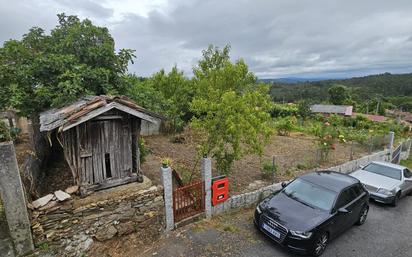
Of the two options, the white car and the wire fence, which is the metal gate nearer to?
the wire fence

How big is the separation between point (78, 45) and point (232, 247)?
25.9 feet

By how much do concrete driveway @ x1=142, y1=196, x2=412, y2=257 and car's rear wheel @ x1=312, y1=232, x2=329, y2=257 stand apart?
29 centimetres

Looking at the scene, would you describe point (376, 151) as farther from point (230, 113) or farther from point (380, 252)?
point (230, 113)

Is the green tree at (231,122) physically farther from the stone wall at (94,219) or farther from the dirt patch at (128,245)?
the dirt patch at (128,245)

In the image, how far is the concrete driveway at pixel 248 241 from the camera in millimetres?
5605

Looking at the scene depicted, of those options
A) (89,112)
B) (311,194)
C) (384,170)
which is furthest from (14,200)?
(384,170)

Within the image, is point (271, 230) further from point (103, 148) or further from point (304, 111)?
point (304, 111)

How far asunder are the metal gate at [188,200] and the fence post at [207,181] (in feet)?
0.39

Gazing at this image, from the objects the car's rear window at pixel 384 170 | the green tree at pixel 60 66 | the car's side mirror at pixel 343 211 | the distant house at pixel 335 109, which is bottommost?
the distant house at pixel 335 109

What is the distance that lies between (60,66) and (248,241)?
7451 mm

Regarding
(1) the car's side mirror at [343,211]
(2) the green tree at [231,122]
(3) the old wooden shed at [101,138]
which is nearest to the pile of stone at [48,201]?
(3) the old wooden shed at [101,138]

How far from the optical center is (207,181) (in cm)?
665

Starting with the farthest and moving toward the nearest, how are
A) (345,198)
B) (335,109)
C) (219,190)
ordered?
(335,109) < (219,190) < (345,198)

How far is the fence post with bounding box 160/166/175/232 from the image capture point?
5.75m
